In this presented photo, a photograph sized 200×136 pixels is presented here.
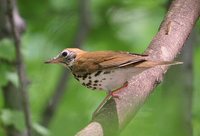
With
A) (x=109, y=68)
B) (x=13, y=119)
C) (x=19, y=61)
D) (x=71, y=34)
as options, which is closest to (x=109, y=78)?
(x=109, y=68)

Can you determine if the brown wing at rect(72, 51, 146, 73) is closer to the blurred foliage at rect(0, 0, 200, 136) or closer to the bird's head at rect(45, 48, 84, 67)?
the bird's head at rect(45, 48, 84, 67)

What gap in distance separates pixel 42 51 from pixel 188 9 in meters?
3.74

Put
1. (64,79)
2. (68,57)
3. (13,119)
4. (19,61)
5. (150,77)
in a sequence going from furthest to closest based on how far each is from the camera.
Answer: (64,79)
(13,119)
(19,61)
(68,57)
(150,77)

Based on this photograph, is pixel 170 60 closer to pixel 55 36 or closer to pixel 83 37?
pixel 83 37

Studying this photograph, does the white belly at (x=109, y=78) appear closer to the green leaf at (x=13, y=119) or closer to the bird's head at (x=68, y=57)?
the bird's head at (x=68, y=57)

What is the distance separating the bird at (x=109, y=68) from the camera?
8.93 feet

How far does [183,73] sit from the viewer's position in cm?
382

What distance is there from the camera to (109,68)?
9.47 ft

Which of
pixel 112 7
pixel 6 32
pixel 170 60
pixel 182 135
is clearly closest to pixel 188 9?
pixel 170 60

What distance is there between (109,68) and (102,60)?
56 mm

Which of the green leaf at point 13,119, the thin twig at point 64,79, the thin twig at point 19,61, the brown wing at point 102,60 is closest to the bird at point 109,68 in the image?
the brown wing at point 102,60

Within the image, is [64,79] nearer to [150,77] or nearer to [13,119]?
[13,119]

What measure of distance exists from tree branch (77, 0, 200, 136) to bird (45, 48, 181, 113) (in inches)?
2.1

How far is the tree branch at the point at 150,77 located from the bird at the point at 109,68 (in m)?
0.05
